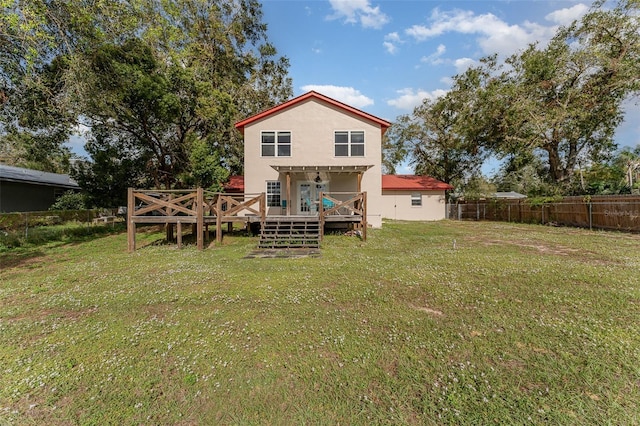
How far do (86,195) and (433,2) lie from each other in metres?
22.2

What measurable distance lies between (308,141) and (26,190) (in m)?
21.0

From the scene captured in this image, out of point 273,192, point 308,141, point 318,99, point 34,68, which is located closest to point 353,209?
point 273,192

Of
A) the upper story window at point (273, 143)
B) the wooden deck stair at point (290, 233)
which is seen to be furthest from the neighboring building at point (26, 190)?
the wooden deck stair at point (290, 233)

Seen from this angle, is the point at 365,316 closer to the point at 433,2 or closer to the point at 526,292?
the point at 526,292

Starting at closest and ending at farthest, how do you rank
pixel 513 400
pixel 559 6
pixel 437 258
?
pixel 513 400 → pixel 437 258 → pixel 559 6

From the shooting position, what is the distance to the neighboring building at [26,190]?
17969mm

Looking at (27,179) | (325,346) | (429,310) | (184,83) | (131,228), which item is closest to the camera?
(325,346)

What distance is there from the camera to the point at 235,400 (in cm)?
259

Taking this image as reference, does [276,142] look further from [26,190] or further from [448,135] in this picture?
[448,135]

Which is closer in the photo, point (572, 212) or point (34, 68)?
point (34, 68)

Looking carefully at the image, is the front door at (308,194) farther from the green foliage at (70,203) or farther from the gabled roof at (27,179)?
the gabled roof at (27,179)

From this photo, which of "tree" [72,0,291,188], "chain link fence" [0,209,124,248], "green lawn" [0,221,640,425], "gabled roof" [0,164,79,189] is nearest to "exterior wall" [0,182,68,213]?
"gabled roof" [0,164,79,189]

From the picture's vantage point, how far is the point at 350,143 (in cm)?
1534

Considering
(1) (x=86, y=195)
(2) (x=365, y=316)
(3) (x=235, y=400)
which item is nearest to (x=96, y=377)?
(3) (x=235, y=400)
